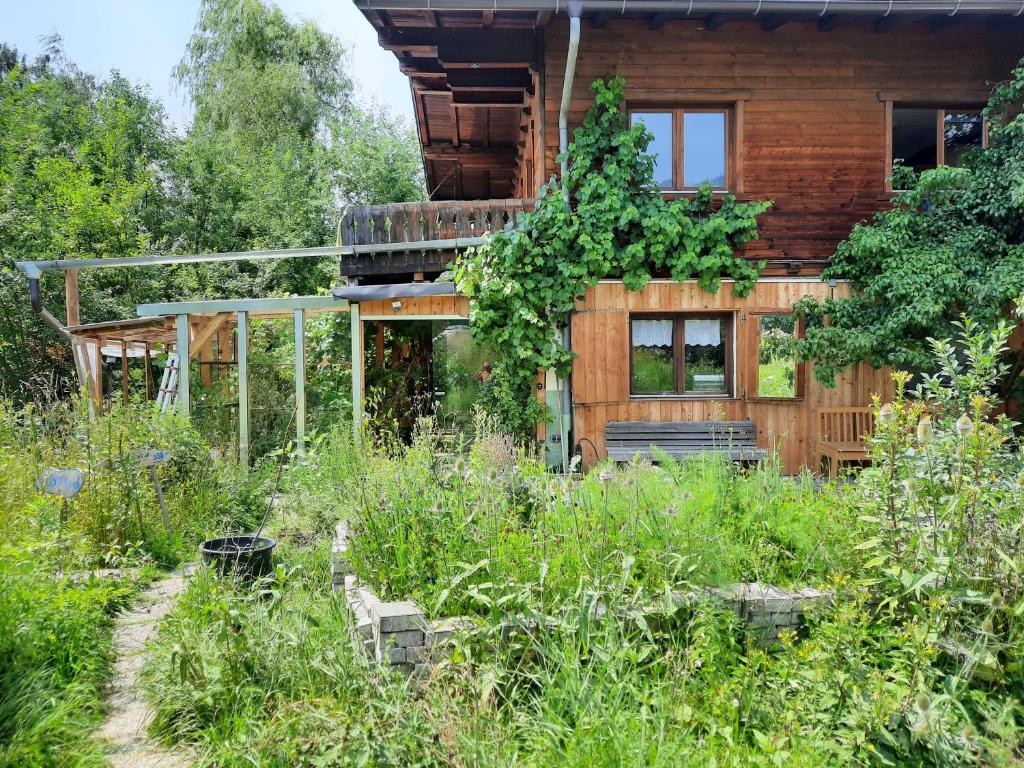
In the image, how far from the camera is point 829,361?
29.6ft

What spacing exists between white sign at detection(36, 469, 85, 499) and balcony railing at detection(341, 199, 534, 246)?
557 centimetres

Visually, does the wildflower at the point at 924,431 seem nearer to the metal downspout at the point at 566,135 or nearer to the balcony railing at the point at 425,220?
the metal downspout at the point at 566,135

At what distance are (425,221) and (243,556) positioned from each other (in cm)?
629

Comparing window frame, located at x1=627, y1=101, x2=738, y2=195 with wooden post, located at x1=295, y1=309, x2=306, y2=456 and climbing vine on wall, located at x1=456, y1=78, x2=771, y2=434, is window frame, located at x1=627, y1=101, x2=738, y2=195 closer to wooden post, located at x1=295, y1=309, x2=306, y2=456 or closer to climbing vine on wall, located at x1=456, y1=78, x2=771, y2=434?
climbing vine on wall, located at x1=456, y1=78, x2=771, y2=434

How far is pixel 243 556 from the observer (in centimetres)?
484

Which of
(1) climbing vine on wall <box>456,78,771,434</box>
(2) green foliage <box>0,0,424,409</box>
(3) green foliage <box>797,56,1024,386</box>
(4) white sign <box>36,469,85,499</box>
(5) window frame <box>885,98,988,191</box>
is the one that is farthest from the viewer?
(2) green foliage <box>0,0,424,409</box>

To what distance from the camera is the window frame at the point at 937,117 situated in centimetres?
975

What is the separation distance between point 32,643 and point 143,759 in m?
0.87

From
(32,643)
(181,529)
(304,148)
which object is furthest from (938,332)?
(304,148)

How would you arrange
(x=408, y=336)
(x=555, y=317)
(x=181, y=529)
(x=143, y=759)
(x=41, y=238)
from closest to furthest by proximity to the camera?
(x=143, y=759) < (x=181, y=529) < (x=555, y=317) < (x=408, y=336) < (x=41, y=238)

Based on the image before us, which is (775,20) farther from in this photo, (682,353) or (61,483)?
(61,483)

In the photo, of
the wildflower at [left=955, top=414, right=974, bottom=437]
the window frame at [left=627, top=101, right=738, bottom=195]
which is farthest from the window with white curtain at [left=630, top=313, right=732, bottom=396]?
the wildflower at [left=955, top=414, right=974, bottom=437]

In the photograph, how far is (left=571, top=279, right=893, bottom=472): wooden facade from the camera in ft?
31.0

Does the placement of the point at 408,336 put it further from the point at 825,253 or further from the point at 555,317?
the point at 825,253
